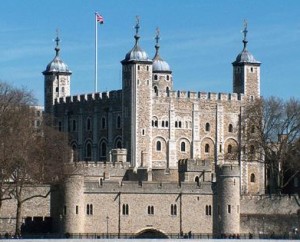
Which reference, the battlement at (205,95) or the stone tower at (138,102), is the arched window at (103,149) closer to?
the stone tower at (138,102)

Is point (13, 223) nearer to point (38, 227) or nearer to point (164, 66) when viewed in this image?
point (38, 227)

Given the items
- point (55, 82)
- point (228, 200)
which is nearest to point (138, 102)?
point (55, 82)

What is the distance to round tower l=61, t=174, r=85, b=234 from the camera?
334ft

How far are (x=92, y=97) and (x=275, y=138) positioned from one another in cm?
1982

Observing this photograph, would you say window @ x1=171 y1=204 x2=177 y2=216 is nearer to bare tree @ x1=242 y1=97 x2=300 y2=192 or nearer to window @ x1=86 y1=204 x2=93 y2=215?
window @ x1=86 y1=204 x2=93 y2=215

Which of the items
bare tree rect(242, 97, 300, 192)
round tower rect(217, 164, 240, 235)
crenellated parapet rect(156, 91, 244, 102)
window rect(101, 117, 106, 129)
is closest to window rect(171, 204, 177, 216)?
round tower rect(217, 164, 240, 235)

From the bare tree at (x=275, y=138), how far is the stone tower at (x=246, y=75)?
7022mm

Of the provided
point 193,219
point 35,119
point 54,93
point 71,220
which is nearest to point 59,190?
point 71,220

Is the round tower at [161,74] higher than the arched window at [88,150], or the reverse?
the round tower at [161,74]

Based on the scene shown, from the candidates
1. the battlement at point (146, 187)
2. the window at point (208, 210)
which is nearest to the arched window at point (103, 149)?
the battlement at point (146, 187)

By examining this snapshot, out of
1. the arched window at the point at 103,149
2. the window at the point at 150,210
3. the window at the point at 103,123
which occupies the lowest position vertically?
the window at the point at 150,210

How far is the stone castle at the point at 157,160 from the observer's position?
103750 millimetres

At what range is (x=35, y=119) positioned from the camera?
125m

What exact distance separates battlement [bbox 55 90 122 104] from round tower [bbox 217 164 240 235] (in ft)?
99.2
